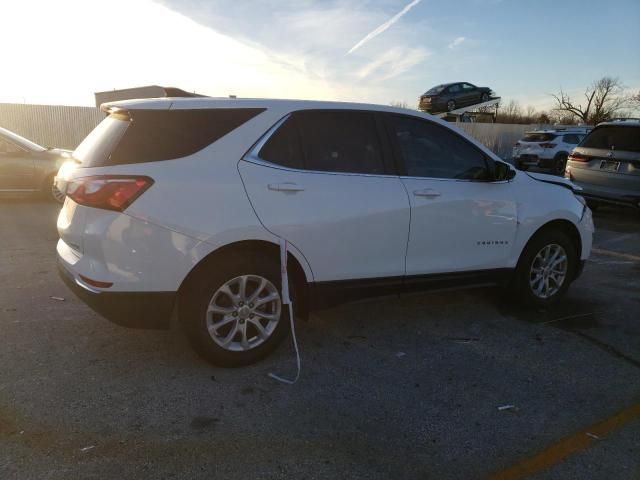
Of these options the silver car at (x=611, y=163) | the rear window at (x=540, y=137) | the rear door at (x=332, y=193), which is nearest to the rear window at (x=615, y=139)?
the silver car at (x=611, y=163)

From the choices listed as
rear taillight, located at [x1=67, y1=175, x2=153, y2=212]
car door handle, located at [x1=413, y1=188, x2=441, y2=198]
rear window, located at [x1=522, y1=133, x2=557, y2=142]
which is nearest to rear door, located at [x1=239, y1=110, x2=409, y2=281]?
car door handle, located at [x1=413, y1=188, x2=441, y2=198]

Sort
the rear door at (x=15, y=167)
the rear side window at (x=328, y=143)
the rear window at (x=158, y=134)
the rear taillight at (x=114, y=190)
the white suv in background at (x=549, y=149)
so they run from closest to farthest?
the rear taillight at (x=114, y=190) < the rear window at (x=158, y=134) < the rear side window at (x=328, y=143) < the rear door at (x=15, y=167) < the white suv in background at (x=549, y=149)

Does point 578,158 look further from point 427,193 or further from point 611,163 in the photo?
point 427,193

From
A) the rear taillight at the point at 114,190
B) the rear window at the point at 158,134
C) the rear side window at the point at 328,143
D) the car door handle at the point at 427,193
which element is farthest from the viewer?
the car door handle at the point at 427,193

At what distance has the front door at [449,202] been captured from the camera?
3.82m

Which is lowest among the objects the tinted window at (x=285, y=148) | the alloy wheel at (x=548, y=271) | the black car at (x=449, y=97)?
the alloy wheel at (x=548, y=271)

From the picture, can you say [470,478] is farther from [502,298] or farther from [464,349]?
[502,298]

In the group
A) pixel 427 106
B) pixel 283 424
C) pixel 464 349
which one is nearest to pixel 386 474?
pixel 283 424

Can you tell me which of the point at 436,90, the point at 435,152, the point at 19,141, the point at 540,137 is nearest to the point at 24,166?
the point at 19,141

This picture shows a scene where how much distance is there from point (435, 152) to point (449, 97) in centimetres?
2419

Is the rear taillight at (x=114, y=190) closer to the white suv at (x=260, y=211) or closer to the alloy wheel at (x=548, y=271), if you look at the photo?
the white suv at (x=260, y=211)

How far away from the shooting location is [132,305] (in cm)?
304

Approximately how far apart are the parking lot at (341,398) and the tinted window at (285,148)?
4.59ft

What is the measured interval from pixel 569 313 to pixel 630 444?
7.03 feet
